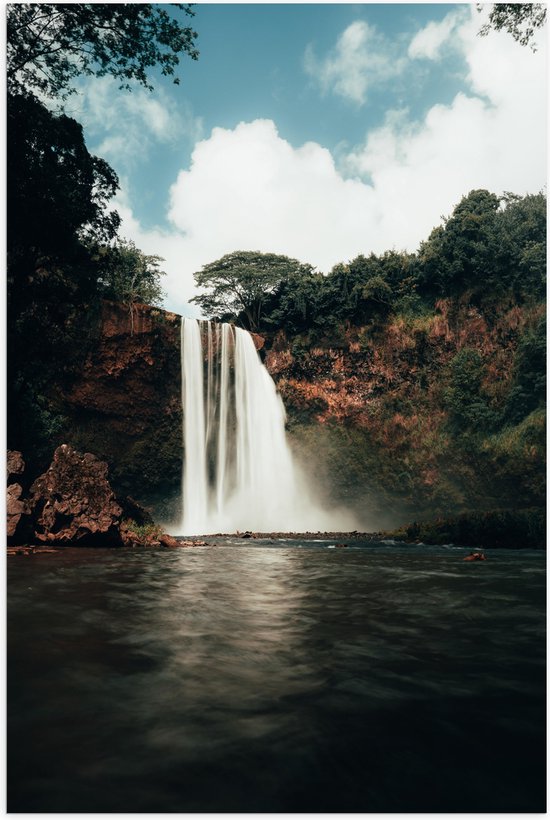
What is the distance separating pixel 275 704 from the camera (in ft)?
8.12

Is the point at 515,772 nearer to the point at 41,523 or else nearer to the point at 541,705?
the point at 541,705

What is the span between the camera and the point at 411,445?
98.9 ft

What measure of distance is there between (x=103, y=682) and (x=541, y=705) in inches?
98.1

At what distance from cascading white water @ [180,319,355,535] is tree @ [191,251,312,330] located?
28.1 ft

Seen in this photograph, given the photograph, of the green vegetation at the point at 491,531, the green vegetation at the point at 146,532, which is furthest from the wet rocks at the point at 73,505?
the green vegetation at the point at 491,531

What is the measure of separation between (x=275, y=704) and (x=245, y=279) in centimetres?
3926

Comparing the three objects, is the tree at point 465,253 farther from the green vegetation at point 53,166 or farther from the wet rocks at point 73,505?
the wet rocks at point 73,505

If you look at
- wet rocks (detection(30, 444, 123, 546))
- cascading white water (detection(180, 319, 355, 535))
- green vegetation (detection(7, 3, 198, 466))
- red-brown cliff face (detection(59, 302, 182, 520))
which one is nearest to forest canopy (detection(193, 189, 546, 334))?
cascading white water (detection(180, 319, 355, 535))

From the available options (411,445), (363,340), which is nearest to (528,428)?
(411,445)

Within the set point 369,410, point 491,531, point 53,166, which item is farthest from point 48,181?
point 369,410

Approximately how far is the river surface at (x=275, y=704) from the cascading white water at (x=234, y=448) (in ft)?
79.3

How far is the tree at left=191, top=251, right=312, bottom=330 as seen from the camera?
129 feet

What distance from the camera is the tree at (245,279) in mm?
→ 39469

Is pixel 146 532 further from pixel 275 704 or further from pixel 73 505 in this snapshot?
pixel 275 704
